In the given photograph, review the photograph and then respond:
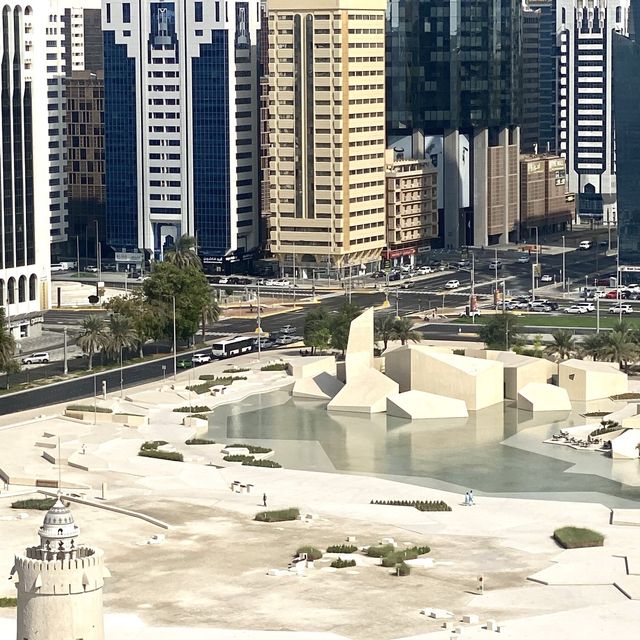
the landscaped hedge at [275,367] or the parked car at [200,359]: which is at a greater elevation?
the parked car at [200,359]

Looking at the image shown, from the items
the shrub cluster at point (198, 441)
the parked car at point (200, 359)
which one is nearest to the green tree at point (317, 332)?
the parked car at point (200, 359)

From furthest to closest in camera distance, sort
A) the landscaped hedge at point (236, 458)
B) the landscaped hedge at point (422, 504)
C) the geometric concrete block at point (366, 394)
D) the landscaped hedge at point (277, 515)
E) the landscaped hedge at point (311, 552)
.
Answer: the geometric concrete block at point (366, 394) → the landscaped hedge at point (236, 458) → the landscaped hedge at point (422, 504) → the landscaped hedge at point (277, 515) → the landscaped hedge at point (311, 552)

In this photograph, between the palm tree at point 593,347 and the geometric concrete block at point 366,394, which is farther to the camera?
the palm tree at point 593,347

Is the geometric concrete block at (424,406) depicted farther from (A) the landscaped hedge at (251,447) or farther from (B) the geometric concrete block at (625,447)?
(B) the geometric concrete block at (625,447)

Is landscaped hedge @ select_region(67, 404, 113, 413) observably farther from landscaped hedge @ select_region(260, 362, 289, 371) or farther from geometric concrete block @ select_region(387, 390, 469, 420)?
landscaped hedge @ select_region(260, 362, 289, 371)

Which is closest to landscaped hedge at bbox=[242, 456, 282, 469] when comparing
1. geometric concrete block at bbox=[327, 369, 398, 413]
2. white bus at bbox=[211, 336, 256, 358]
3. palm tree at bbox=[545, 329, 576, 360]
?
geometric concrete block at bbox=[327, 369, 398, 413]

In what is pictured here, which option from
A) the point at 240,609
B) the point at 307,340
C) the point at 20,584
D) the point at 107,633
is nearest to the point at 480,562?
the point at 240,609

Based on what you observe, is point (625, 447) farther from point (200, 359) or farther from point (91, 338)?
point (91, 338)
